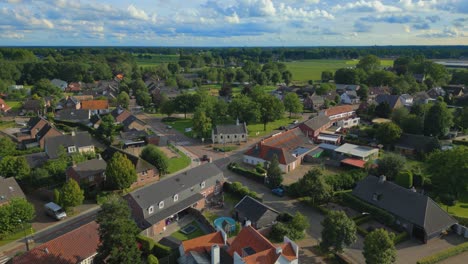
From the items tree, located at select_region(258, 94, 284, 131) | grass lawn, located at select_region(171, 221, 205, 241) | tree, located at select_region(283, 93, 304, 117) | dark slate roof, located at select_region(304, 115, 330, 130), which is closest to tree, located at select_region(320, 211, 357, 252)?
grass lawn, located at select_region(171, 221, 205, 241)

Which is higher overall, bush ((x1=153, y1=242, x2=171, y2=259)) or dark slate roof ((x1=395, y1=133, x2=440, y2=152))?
dark slate roof ((x1=395, y1=133, x2=440, y2=152))

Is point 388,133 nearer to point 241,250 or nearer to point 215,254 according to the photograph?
point 241,250

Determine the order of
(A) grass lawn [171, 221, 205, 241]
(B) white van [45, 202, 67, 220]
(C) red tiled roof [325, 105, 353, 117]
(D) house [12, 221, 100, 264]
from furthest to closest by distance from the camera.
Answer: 1. (C) red tiled roof [325, 105, 353, 117]
2. (B) white van [45, 202, 67, 220]
3. (A) grass lawn [171, 221, 205, 241]
4. (D) house [12, 221, 100, 264]

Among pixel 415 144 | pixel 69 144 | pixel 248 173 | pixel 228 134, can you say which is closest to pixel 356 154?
pixel 415 144

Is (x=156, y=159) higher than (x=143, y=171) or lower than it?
higher

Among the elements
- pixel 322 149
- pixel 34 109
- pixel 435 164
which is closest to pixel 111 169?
pixel 322 149

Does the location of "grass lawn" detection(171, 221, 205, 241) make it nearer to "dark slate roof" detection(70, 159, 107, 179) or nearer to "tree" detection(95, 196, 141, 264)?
"tree" detection(95, 196, 141, 264)
